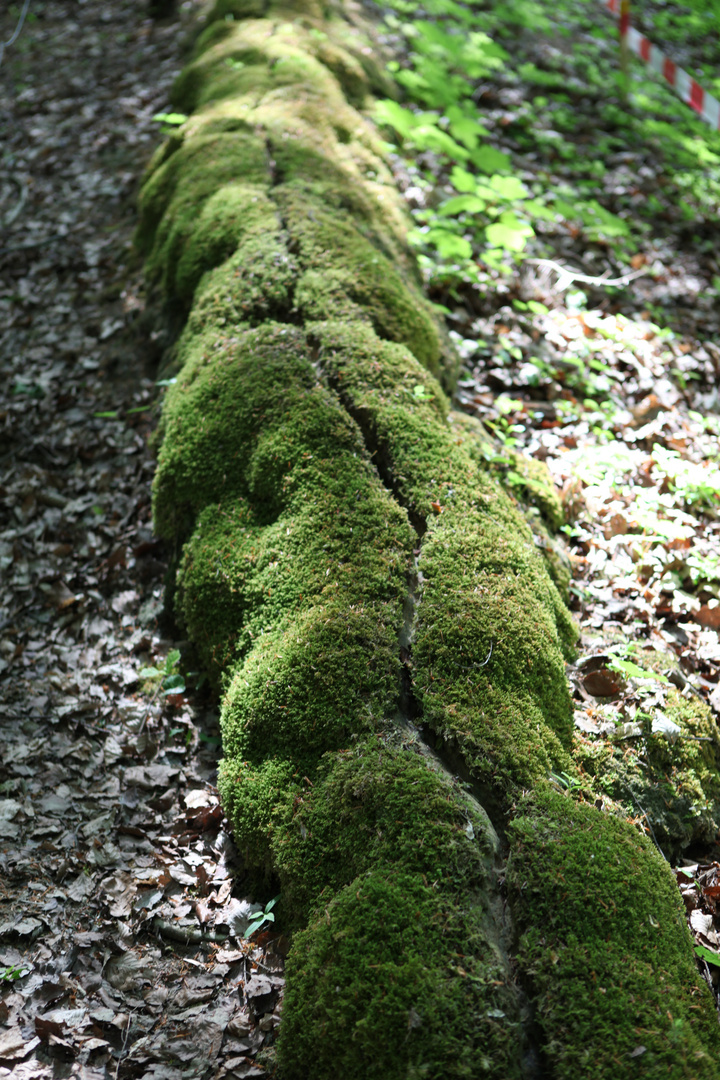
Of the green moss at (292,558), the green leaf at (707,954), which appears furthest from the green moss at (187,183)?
the green leaf at (707,954)

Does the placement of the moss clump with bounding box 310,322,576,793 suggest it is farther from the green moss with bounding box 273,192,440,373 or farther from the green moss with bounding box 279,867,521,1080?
the green moss with bounding box 279,867,521,1080

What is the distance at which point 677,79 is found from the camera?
8305 millimetres

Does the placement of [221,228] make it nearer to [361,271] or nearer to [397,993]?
[361,271]

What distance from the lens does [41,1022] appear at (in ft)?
7.61

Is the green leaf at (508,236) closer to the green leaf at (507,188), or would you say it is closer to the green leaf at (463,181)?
the green leaf at (507,188)

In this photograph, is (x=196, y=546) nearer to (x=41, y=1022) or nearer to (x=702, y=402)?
(x=41, y=1022)

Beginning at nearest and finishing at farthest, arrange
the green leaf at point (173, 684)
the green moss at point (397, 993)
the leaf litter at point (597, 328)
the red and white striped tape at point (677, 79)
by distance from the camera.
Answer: the green moss at point (397, 993)
the leaf litter at point (597, 328)
the green leaf at point (173, 684)
the red and white striped tape at point (677, 79)

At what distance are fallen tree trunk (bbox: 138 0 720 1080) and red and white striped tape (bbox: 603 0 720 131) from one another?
18.1ft

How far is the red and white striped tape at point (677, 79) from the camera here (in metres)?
7.82

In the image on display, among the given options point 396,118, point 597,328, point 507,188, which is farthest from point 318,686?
point 396,118

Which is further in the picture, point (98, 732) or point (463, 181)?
point (463, 181)

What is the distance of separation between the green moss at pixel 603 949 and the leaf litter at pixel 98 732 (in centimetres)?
91

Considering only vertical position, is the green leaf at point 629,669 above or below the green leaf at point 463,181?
below

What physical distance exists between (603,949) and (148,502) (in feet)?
10.8
